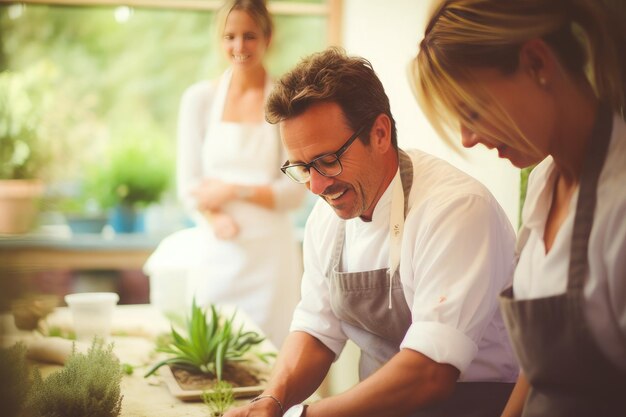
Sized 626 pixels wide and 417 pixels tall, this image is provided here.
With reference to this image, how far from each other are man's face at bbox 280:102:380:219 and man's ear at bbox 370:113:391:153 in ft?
0.08

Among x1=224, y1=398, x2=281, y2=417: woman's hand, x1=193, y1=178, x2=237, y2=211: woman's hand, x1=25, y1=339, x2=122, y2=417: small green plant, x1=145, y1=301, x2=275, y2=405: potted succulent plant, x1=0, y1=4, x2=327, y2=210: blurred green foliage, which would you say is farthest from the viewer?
x1=0, y1=4, x2=327, y2=210: blurred green foliage

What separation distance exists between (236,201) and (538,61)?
1835 mm

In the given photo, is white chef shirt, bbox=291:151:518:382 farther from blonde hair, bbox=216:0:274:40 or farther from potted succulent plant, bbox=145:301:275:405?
blonde hair, bbox=216:0:274:40

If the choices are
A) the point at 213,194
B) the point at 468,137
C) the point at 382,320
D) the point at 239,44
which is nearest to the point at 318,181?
the point at 382,320

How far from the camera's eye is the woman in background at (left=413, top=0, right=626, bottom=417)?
1.04m

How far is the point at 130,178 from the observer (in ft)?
13.6

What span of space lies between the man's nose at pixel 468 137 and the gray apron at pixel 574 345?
0.18 meters

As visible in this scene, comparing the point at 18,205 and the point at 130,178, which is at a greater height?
the point at 18,205

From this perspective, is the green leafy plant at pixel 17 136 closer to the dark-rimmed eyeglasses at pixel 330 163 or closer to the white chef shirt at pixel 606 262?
the dark-rimmed eyeglasses at pixel 330 163

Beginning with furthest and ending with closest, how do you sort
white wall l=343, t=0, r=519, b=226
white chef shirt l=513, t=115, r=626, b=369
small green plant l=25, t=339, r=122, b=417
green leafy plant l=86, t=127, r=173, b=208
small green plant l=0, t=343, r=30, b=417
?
1. green leafy plant l=86, t=127, r=173, b=208
2. white wall l=343, t=0, r=519, b=226
3. small green plant l=25, t=339, r=122, b=417
4. small green plant l=0, t=343, r=30, b=417
5. white chef shirt l=513, t=115, r=626, b=369

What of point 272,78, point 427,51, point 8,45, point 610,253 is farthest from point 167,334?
point 610,253

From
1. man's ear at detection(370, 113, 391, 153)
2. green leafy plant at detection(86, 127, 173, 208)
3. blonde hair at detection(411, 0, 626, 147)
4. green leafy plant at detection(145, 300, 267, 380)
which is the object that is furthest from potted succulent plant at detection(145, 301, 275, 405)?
green leafy plant at detection(86, 127, 173, 208)

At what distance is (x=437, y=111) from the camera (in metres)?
1.21

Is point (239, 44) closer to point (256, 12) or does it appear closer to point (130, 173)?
point (256, 12)
